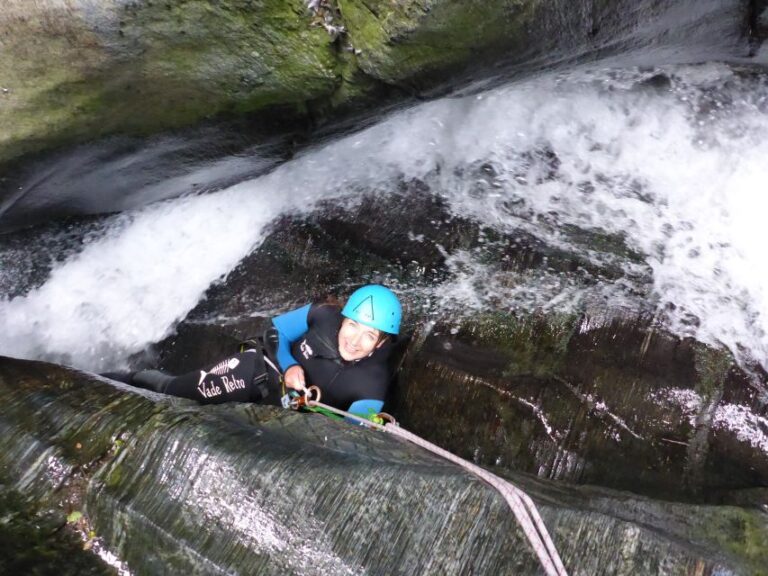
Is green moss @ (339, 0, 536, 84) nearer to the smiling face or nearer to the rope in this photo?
the smiling face

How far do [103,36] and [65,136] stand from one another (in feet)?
2.74

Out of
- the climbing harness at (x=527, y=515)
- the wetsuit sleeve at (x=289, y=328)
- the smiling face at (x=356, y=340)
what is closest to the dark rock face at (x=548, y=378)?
the smiling face at (x=356, y=340)

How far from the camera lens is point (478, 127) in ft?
17.4

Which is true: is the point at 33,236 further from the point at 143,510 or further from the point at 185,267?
the point at 143,510

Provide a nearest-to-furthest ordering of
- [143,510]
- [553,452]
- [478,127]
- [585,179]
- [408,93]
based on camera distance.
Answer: [143,510], [553,452], [408,93], [585,179], [478,127]

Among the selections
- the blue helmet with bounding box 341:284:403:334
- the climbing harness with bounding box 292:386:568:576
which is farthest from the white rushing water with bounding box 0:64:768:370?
the climbing harness with bounding box 292:386:568:576

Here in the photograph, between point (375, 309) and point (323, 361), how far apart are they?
54 cm

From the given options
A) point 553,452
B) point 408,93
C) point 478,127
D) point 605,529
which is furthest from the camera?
point 478,127

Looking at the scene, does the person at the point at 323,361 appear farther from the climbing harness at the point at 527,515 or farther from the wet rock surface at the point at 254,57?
the wet rock surface at the point at 254,57

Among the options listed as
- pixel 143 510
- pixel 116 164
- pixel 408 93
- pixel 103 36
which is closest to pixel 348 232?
pixel 408 93

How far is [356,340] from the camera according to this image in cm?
388

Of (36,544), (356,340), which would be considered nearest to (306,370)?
(356,340)

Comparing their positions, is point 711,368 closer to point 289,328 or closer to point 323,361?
point 323,361

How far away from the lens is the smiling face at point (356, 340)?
12.7 ft
